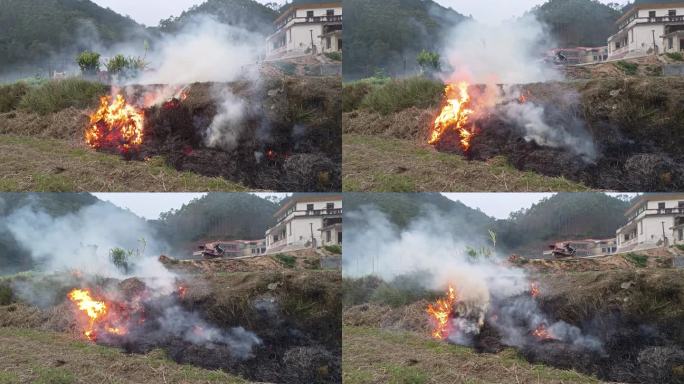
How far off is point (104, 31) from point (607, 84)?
4152mm

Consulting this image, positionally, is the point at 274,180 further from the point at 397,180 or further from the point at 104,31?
the point at 104,31

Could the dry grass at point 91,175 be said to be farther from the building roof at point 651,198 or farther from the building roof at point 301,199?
the building roof at point 651,198

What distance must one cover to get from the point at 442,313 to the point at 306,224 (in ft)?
4.23

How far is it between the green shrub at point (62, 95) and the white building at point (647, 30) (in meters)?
4.18

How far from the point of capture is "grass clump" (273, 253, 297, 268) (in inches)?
224

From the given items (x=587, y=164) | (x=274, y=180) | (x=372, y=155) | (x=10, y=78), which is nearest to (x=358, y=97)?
(x=372, y=155)

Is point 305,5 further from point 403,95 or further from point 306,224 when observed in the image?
point 306,224

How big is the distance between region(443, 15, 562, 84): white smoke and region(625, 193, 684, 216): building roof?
1103 millimetres

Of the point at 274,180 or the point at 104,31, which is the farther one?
the point at 104,31

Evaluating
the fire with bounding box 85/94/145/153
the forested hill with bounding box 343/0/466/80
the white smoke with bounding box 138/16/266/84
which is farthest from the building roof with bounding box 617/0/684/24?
the fire with bounding box 85/94/145/153

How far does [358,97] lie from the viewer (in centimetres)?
591

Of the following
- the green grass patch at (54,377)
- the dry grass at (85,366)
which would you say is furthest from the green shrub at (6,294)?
the green grass patch at (54,377)

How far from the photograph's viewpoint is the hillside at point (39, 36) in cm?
624

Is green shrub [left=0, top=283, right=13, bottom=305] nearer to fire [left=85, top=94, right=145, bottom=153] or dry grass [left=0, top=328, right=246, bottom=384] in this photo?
dry grass [left=0, top=328, right=246, bottom=384]
